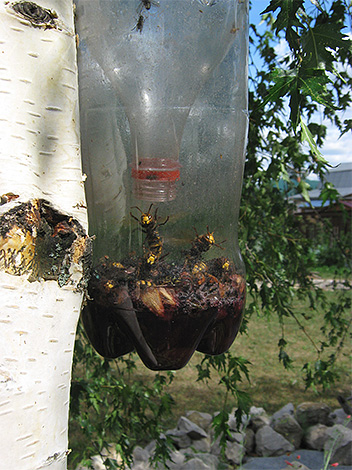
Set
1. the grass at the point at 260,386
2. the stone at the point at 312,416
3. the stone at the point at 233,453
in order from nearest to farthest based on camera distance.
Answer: the stone at the point at 233,453 → the stone at the point at 312,416 → the grass at the point at 260,386

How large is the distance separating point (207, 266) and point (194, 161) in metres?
0.24

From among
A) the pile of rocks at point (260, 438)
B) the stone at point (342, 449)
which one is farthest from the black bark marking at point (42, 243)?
the stone at point (342, 449)

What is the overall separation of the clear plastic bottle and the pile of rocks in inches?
91.2

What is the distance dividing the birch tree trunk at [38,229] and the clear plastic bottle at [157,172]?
0.20m

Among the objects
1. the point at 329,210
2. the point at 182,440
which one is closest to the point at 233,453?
the point at 182,440

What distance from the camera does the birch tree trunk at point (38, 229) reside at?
66 centimetres

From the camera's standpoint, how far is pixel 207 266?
1.00m

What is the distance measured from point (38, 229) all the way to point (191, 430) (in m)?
3.13

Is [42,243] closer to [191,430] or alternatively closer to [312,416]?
[191,430]

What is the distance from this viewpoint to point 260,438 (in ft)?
11.3

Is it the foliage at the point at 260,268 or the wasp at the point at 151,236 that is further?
the foliage at the point at 260,268

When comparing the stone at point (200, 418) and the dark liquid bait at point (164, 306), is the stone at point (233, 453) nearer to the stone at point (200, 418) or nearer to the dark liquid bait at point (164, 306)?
the stone at point (200, 418)

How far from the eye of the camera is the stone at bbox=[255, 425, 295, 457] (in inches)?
132

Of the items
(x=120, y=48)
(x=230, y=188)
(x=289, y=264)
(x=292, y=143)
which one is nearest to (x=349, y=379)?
(x=289, y=264)
